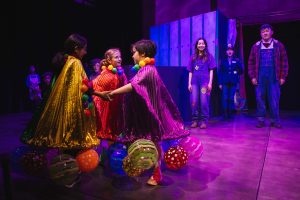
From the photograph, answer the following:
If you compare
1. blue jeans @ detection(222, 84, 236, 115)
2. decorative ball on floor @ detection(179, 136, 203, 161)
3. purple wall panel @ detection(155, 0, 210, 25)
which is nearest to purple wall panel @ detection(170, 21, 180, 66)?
purple wall panel @ detection(155, 0, 210, 25)

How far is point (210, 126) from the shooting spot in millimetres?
6492

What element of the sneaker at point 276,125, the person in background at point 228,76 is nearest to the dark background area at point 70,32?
the person in background at point 228,76

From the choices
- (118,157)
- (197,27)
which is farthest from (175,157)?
(197,27)

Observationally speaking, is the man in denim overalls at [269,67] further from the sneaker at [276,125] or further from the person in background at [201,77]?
the person in background at [201,77]

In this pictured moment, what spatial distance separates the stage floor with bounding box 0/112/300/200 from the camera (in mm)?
2949

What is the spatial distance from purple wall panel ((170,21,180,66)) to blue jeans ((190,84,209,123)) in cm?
183

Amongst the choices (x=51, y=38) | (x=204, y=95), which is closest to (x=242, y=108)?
A: (x=204, y=95)

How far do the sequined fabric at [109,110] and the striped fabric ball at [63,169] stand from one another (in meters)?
0.88

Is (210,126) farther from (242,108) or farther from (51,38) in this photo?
(51,38)

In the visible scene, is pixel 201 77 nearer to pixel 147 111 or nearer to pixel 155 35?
pixel 155 35

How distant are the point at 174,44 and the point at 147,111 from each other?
518 centimetres

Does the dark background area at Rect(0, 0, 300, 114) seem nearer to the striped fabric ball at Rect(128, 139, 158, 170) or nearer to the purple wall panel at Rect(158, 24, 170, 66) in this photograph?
the purple wall panel at Rect(158, 24, 170, 66)

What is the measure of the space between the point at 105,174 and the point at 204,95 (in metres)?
3.21

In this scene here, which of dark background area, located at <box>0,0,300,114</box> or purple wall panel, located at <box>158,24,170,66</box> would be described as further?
dark background area, located at <box>0,0,300,114</box>
